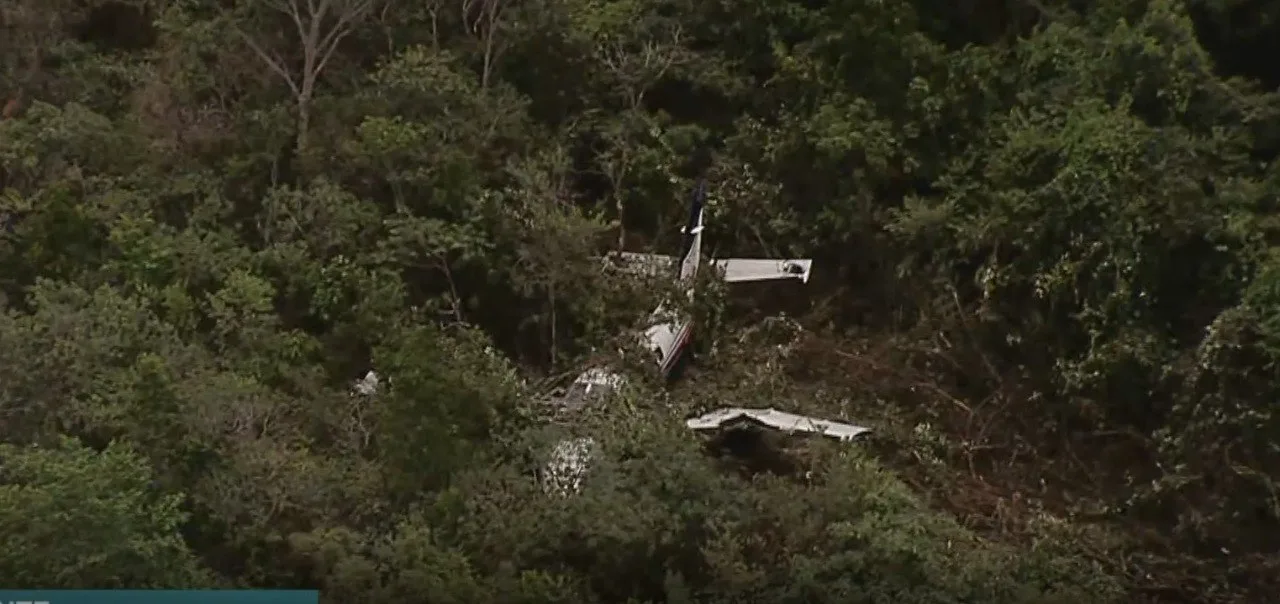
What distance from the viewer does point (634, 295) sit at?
196 inches

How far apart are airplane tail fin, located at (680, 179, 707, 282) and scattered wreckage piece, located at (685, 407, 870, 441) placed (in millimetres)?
700

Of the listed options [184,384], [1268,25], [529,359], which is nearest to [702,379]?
[529,359]

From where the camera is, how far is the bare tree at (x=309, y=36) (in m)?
5.41

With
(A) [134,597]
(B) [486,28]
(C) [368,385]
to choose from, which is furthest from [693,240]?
(A) [134,597]

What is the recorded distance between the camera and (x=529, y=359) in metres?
4.87

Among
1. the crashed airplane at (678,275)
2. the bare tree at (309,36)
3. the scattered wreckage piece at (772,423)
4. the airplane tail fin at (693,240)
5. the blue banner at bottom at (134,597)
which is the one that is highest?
the bare tree at (309,36)

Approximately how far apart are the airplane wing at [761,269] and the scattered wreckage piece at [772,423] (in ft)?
2.36

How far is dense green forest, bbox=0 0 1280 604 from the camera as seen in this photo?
12.5 ft

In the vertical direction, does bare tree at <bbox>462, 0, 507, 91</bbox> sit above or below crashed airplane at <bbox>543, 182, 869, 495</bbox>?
above

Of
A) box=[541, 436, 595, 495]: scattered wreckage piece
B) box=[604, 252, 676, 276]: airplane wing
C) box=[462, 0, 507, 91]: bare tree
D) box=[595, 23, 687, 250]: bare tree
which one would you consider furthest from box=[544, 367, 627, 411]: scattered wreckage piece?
box=[462, 0, 507, 91]: bare tree

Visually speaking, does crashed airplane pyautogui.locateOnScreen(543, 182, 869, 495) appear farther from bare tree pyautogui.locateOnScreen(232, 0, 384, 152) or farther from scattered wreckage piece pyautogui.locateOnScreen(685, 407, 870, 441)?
bare tree pyautogui.locateOnScreen(232, 0, 384, 152)

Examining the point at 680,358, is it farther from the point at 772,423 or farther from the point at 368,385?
the point at 368,385

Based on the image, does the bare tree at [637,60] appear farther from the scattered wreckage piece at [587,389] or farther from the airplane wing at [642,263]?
the scattered wreckage piece at [587,389]

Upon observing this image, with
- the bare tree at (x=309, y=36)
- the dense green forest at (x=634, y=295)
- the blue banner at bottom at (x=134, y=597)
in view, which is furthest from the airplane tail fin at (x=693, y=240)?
the blue banner at bottom at (x=134, y=597)
